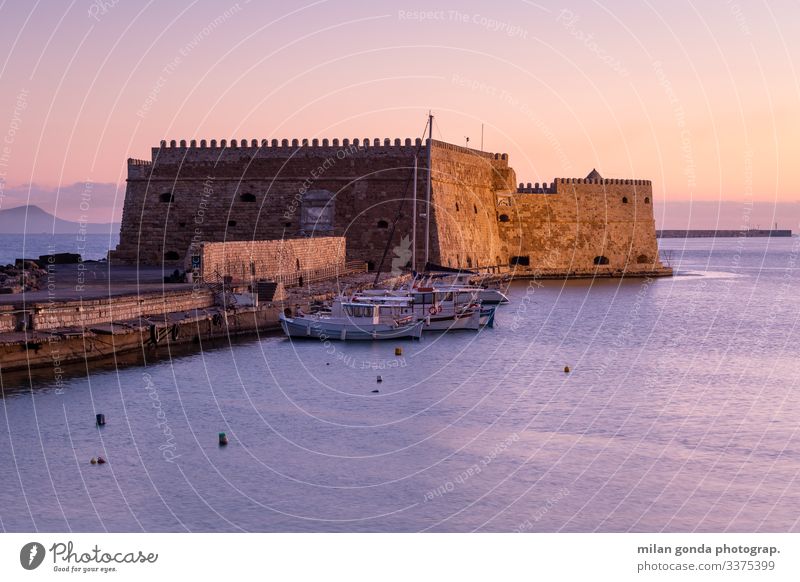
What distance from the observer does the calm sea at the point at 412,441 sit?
1523cm

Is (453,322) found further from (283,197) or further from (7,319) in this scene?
(7,319)

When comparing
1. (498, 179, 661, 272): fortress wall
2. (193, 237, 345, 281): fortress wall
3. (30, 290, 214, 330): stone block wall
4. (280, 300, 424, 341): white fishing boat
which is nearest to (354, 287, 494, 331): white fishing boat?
(280, 300, 424, 341): white fishing boat

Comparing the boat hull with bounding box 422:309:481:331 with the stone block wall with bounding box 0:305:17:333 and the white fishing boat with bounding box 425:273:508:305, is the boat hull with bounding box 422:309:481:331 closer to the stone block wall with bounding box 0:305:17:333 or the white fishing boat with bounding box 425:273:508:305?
the white fishing boat with bounding box 425:273:508:305

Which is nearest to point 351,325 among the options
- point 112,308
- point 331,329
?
point 331,329

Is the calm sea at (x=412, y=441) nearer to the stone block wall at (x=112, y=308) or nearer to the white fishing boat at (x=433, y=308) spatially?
the stone block wall at (x=112, y=308)

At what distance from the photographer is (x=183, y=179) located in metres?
47.5

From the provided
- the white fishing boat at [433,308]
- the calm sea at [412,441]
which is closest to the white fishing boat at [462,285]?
the white fishing boat at [433,308]

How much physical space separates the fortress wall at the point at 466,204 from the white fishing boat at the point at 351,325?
15.0 meters

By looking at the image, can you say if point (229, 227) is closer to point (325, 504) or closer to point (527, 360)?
point (527, 360)

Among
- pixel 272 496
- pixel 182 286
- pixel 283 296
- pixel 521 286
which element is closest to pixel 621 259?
pixel 521 286
